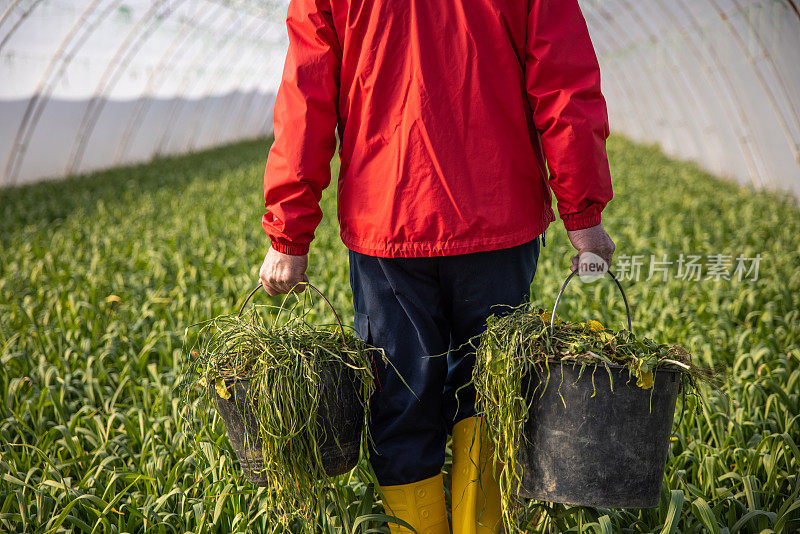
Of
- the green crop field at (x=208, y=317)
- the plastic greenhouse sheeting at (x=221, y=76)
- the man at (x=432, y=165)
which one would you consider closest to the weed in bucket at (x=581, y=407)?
the man at (x=432, y=165)

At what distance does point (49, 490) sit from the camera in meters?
2.19

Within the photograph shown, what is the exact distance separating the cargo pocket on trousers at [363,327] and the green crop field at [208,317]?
494mm

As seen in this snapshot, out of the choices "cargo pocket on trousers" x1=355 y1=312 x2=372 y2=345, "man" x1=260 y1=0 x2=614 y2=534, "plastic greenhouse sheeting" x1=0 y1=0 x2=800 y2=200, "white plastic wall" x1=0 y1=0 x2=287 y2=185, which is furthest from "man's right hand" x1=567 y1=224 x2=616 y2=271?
"white plastic wall" x1=0 y1=0 x2=287 y2=185

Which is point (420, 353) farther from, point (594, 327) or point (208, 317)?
point (208, 317)

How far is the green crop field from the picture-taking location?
6.81ft

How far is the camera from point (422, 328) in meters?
1.74

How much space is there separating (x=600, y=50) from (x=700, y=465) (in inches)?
551

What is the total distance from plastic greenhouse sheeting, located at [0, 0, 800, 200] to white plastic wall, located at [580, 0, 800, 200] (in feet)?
0.08

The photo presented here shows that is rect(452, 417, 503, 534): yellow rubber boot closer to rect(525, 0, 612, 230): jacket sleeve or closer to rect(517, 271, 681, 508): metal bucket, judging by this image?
rect(517, 271, 681, 508): metal bucket

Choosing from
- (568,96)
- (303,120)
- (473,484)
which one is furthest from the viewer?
(473,484)

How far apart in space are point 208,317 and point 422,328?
2.25m

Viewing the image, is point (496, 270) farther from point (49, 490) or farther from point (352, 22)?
point (49, 490)

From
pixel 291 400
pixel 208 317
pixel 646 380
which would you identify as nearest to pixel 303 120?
pixel 291 400

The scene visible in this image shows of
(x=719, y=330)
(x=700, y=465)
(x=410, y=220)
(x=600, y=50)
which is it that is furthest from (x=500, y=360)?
(x=600, y=50)
